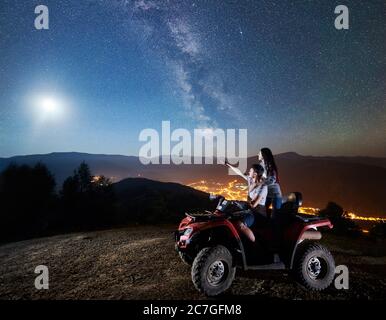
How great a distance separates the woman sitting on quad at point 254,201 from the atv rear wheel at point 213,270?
57 centimetres

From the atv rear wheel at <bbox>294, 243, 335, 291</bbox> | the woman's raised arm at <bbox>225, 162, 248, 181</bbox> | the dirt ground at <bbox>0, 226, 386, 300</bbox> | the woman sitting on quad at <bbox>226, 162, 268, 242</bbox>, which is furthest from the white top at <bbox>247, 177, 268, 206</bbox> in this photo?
the dirt ground at <bbox>0, 226, 386, 300</bbox>

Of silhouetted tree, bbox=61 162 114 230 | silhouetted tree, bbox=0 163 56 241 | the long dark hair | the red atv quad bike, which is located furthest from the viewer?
silhouetted tree, bbox=61 162 114 230

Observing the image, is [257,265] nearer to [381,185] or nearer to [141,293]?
[141,293]

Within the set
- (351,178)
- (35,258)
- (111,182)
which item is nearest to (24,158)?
(111,182)

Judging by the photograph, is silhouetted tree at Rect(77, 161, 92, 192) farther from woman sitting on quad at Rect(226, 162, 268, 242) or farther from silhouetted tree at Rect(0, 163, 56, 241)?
woman sitting on quad at Rect(226, 162, 268, 242)

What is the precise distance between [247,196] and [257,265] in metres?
1.49

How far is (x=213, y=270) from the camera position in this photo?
5215 millimetres

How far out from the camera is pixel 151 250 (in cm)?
896

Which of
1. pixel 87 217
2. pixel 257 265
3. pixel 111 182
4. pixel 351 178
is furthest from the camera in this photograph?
pixel 351 178

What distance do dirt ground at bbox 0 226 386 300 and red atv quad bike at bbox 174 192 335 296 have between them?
0.37 metres

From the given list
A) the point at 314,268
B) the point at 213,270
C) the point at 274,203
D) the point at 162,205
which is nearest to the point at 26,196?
the point at 162,205

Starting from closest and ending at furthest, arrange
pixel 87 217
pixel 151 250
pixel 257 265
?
pixel 257 265 < pixel 151 250 < pixel 87 217

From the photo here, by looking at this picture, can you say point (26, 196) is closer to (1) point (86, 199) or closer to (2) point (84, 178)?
(1) point (86, 199)

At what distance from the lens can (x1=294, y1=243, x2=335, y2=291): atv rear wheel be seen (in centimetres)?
558
